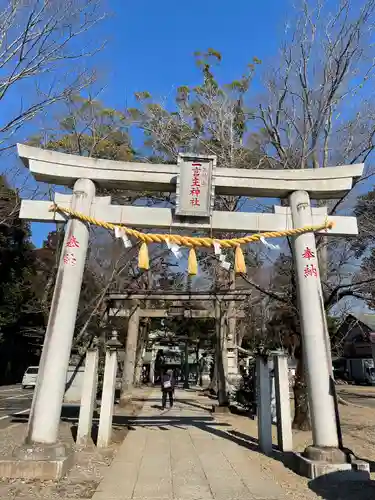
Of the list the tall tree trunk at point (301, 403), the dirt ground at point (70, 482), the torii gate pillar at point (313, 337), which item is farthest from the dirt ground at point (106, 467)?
the torii gate pillar at point (313, 337)

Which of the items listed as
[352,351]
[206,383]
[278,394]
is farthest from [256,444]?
[352,351]

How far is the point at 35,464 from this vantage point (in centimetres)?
618

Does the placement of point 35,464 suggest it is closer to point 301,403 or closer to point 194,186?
point 194,186

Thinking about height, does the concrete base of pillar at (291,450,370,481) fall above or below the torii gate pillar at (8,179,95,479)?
below

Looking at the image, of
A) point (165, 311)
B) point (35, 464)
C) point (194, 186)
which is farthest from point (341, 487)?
point (165, 311)

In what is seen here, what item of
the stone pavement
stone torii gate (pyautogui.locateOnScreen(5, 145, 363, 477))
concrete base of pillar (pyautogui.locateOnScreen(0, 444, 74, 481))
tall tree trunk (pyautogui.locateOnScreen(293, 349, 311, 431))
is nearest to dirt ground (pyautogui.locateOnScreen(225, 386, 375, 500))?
the stone pavement

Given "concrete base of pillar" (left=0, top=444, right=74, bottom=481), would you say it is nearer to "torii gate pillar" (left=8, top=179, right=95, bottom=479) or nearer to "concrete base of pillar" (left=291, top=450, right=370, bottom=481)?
"torii gate pillar" (left=8, top=179, right=95, bottom=479)

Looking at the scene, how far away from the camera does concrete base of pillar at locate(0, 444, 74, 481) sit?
6.12 metres

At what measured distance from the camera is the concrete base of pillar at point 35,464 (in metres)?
6.12

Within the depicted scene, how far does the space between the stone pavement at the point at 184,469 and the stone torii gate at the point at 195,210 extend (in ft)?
5.49

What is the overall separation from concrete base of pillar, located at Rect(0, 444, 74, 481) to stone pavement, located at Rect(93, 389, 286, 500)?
0.70 metres

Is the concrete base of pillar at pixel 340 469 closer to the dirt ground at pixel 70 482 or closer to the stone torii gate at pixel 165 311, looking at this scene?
the dirt ground at pixel 70 482

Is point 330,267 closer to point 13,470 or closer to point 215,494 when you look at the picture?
point 215,494

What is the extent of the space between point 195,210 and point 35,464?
5.04m
